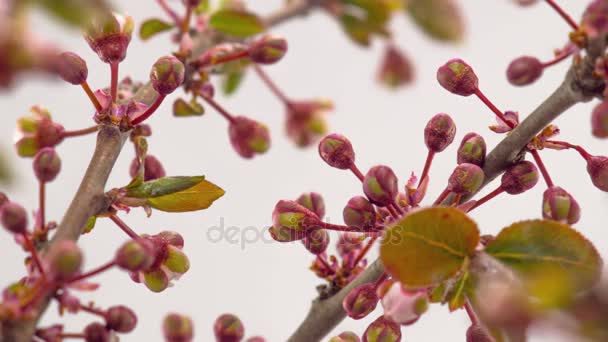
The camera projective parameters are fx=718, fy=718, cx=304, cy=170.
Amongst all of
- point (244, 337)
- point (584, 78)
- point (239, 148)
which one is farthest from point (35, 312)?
point (584, 78)

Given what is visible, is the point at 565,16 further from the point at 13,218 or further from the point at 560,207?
the point at 13,218

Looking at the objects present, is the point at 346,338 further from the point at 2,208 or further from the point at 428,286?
the point at 2,208

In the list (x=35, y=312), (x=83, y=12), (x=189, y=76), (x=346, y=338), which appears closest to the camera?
(x=83, y=12)

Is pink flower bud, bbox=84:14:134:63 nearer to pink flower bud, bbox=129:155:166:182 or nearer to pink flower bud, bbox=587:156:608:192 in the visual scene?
pink flower bud, bbox=129:155:166:182

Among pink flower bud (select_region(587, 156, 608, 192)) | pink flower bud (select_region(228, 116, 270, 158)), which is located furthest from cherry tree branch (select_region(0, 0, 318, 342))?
pink flower bud (select_region(587, 156, 608, 192))

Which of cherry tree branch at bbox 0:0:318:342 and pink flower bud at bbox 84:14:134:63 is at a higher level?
pink flower bud at bbox 84:14:134:63

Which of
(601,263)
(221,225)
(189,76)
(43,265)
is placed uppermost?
(189,76)

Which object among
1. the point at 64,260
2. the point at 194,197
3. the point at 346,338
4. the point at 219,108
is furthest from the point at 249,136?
the point at 64,260
